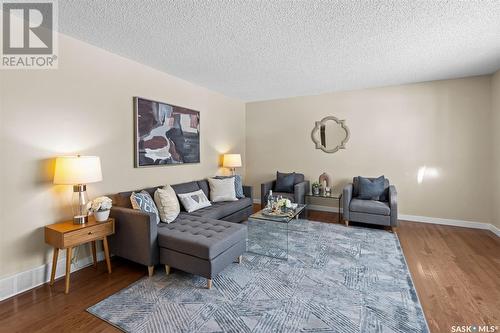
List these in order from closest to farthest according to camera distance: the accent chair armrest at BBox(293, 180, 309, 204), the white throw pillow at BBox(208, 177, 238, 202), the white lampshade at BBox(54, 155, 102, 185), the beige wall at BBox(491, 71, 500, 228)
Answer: the white lampshade at BBox(54, 155, 102, 185)
the beige wall at BBox(491, 71, 500, 228)
the white throw pillow at BBox(208, 177, 238, 202)
the accent chair armrest at BBox(293, 180, 309, 204)

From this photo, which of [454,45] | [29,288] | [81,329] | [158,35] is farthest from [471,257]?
[29,288]

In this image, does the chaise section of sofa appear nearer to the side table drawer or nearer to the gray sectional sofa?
the gray sectional sofa

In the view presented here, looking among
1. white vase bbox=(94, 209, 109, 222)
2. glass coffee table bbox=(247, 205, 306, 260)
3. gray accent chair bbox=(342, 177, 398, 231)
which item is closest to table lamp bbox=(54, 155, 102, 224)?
white vase bbox=(94, 209, 109, 222)

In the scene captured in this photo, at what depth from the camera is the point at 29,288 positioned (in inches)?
87.0

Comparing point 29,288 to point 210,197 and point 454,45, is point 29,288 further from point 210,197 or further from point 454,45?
point 454,45

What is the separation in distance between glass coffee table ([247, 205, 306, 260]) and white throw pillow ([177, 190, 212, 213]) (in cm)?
81

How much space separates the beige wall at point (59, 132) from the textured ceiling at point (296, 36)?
292 mm

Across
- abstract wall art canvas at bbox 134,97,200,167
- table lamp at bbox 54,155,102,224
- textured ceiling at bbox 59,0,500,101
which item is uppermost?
textured ceiling at bbox 59,0,500,101

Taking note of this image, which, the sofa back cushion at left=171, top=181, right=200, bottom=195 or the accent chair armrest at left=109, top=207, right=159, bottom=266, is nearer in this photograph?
the accent chair armrest at left=109, top=207, right=159, bottom=266

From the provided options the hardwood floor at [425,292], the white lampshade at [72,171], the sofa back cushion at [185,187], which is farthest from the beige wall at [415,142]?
the white lampshade at [72,171]

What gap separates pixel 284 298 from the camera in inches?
81.3

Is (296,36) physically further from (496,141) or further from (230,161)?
(496,141)

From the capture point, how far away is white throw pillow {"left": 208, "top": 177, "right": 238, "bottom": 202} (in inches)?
159

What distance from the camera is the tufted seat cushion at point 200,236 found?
2223mm
